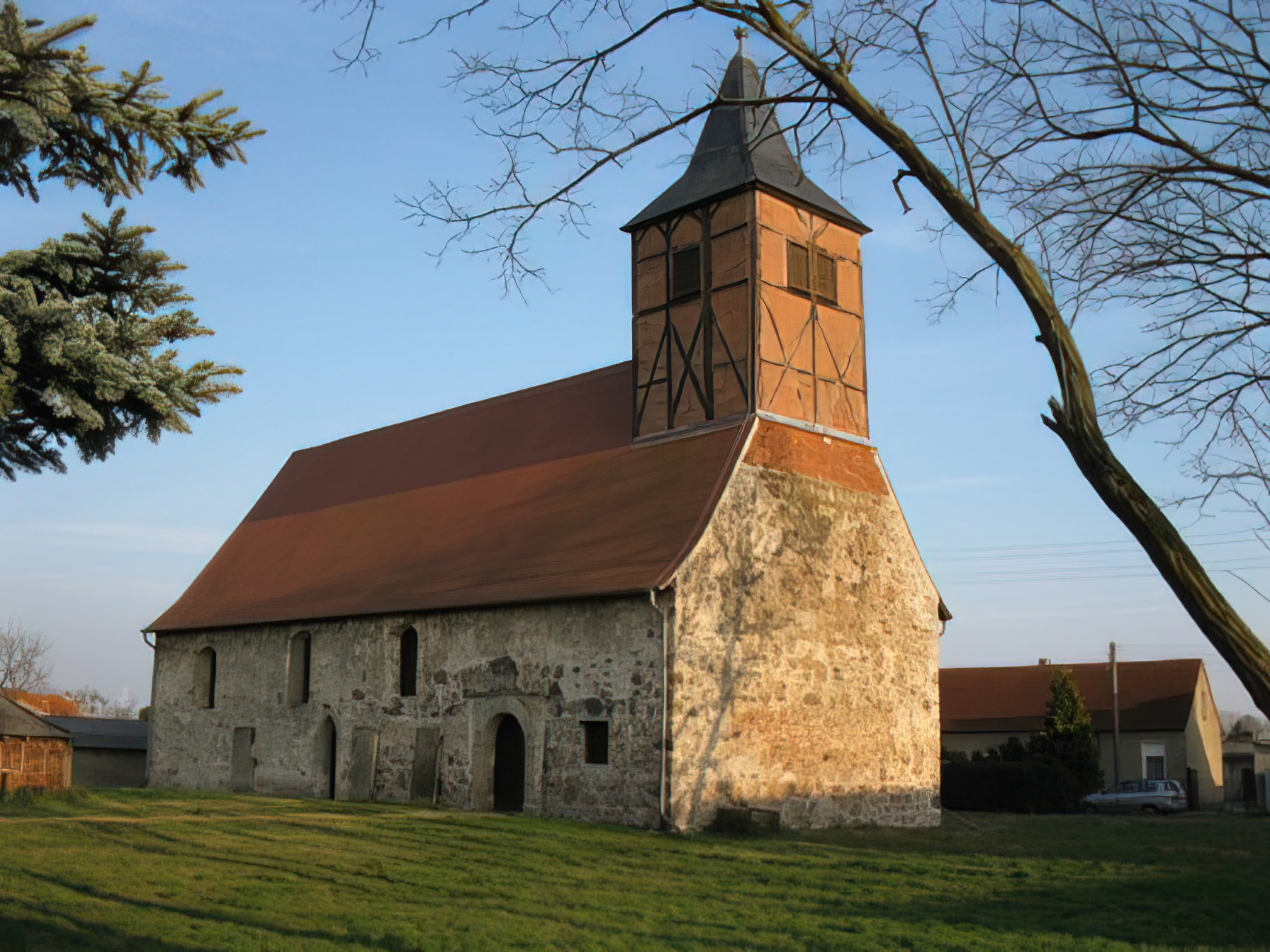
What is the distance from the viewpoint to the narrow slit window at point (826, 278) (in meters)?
21.9

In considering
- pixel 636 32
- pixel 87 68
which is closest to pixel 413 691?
pixel 87 68

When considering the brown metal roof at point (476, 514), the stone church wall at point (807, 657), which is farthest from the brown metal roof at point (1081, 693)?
the brown metal roof at point (476, 514)

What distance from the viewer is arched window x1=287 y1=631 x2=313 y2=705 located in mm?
23891

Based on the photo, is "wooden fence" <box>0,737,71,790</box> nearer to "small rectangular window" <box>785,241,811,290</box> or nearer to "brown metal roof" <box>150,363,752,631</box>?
"brown metal roof" <box>150,363,752,631</box>

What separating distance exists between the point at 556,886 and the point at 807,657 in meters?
8.68

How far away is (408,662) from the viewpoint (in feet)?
71.8

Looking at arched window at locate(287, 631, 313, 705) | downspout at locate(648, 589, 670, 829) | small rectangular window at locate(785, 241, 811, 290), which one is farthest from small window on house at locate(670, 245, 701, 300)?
arched window at locate(287, 631, 313, 705)

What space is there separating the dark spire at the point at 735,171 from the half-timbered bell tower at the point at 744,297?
3cm

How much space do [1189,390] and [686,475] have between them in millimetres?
13544

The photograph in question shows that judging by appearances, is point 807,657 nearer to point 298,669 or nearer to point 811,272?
point 811,272

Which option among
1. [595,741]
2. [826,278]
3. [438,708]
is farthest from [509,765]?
[826,278]

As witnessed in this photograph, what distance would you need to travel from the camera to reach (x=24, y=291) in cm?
782

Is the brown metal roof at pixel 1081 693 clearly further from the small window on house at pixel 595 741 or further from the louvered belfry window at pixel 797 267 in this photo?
the small window on house at pixel 595 741

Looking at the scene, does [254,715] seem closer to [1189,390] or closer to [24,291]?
[24,291]
